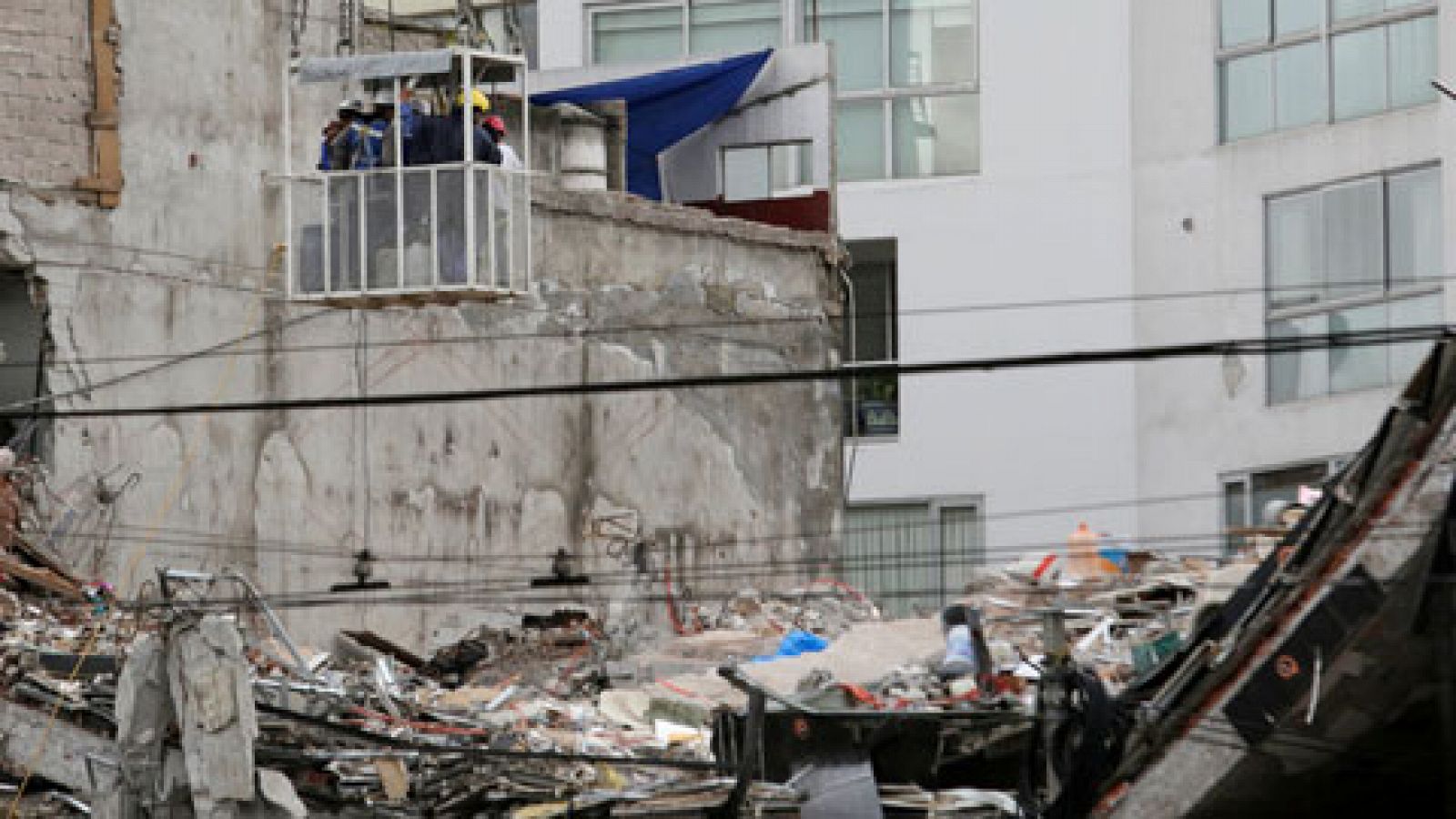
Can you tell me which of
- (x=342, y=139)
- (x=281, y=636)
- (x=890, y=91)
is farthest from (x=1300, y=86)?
(x=281, y=636)

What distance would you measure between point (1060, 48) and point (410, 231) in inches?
719

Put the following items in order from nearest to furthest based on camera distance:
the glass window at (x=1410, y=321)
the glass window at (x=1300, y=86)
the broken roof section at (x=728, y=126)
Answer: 1. the broken roof section at (x=728, y=126)
2. the glass window at (x=1410, y=321)
3. the glass window at (x=1300, y=86)

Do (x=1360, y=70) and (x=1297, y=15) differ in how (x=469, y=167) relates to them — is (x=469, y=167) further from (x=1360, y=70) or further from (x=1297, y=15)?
(x=1297, y=15)

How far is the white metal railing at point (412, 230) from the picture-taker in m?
33.1

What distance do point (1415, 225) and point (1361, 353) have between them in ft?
5.02

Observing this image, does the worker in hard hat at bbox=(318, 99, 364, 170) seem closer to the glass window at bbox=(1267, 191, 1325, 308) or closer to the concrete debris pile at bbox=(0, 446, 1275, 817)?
the concrete debris pile at bbox=(0, 446, 1275, 817)

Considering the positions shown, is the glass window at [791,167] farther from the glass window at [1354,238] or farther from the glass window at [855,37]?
the glass window at [1354,238]

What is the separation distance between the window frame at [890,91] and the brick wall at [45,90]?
Result: 17809 millimetres

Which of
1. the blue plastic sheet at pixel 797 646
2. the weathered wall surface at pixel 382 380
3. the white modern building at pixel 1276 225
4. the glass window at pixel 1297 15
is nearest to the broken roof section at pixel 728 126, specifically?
the weathered wall surface at pixel 382 380

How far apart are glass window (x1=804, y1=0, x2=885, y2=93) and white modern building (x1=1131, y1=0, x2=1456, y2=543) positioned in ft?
10.6

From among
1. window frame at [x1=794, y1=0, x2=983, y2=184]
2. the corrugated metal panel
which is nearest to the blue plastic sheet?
the corrugated metal panel

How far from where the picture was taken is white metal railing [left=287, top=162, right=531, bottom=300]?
3312cm

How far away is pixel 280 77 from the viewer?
3534 centimetres

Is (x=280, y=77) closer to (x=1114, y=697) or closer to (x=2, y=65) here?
(x=2, y=65)
